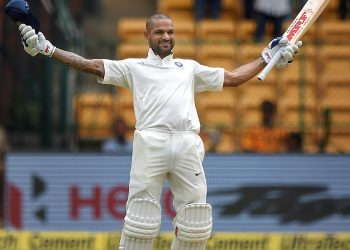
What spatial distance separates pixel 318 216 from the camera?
36.5 feet

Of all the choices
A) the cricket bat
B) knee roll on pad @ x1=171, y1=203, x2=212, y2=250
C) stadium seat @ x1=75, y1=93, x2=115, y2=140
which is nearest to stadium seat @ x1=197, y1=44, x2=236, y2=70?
stadium seat @ x1=75, y1=93, x2=115, y2=140

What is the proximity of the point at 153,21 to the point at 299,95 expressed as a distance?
16.8 feet

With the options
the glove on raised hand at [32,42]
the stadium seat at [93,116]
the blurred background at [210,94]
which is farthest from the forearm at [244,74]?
the stadium seat at [93,116]

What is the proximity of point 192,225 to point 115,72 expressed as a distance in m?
1.01

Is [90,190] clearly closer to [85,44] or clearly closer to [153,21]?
[85,44]

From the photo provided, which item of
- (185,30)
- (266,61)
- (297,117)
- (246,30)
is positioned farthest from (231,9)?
(266,61)

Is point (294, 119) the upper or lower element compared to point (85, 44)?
lower

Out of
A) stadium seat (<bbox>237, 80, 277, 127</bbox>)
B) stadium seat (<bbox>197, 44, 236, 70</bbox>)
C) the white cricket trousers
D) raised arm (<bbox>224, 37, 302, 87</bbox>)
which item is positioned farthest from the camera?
stadium seat (<bbox>197, 44, 236, 70</bbox>)

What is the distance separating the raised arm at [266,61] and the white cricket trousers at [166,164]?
460 millimetres

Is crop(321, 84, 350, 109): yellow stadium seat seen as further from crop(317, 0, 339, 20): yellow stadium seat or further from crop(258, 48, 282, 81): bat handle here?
crop(258, 48, 282, 81): bat handle

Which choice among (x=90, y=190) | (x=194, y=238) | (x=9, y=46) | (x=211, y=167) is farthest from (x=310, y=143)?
(x=194, y=238)

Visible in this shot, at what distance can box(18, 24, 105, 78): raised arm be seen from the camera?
682cm

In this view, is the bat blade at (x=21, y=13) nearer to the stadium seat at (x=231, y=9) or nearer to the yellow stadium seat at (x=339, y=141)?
the yellow stadium seat at (x=339, y=141)

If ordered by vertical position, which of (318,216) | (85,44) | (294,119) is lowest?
(318,216)
